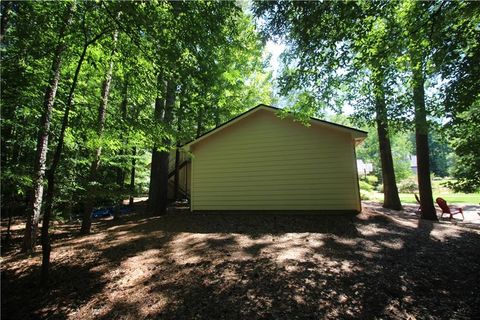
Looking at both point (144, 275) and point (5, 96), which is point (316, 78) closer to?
point (144, 275)

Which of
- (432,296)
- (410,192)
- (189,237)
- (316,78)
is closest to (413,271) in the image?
(432,296)

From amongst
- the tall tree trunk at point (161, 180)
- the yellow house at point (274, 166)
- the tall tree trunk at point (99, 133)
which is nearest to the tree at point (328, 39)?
the yellow house at point (274, 166)

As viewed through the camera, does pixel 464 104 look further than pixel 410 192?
No

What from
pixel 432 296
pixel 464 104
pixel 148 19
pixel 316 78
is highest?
pixel 148 19

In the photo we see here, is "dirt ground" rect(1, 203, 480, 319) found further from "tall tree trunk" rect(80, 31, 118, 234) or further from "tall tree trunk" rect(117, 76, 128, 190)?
"tall tree trunk" rect(117, 76, 128, 190)

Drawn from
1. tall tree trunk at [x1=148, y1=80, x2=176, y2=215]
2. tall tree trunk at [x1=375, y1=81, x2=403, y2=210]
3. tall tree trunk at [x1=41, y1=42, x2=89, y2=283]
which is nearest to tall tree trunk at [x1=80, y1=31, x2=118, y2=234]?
tall tree trunk at [x1=41, y1=42, x2=89, y2=283]

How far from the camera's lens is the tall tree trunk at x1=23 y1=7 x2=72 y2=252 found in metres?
5.09

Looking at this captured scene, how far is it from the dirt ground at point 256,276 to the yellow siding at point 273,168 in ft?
7.91

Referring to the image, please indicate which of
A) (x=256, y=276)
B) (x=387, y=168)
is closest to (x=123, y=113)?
(x=256, y=276)

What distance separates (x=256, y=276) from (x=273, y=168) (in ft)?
20.8

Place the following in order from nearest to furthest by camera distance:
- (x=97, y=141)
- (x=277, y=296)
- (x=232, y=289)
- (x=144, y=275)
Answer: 1. (x=277, y=296)
2. (x=232, y=289)
3. (x=144, y=275)
4. (x=97, y=141)

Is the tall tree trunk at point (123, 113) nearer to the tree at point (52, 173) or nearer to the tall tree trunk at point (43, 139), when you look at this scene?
the tall tree trunk at point (43, 139)

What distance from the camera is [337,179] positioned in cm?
973

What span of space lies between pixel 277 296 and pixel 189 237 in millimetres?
3949
